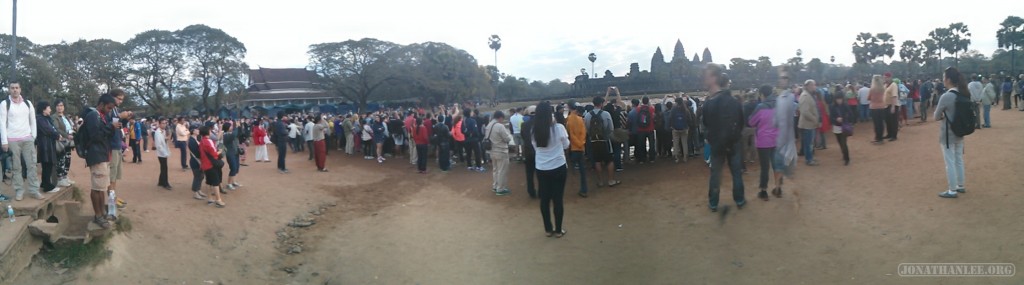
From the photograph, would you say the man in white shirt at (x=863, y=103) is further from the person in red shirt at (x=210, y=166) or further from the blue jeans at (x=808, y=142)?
the person in red shirt at (x=210, y=166)

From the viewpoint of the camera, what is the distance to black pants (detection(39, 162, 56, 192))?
22.1 ft

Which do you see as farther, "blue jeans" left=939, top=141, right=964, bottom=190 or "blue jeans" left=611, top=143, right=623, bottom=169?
"blue jeans" left=611, top=143, right=623, bottom=169

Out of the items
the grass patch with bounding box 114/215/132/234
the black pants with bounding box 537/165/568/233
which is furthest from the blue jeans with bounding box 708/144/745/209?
the grass patch with bounding box 114/215/132/234

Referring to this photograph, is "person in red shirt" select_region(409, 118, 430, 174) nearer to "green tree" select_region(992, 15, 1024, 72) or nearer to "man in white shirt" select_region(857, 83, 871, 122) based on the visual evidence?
"man in white shirt" select_region(857, 83, 871, 122)

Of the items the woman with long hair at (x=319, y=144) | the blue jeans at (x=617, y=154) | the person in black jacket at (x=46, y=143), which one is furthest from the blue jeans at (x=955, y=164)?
the woman with long hair at (x=319, y=144)

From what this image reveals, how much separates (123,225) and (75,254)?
3.05ft

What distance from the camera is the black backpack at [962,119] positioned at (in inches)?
227

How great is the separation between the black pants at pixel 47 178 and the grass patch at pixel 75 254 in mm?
1657

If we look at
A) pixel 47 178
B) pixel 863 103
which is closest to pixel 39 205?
pixel 47 178

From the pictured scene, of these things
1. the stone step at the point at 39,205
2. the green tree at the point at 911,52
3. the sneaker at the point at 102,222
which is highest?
the green tree at the point at 911,52

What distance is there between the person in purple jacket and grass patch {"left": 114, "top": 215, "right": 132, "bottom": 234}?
7433 mm

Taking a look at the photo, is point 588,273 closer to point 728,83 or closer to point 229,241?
point 728,83

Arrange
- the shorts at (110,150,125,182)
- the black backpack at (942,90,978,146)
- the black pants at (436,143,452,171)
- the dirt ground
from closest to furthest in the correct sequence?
the dirt ground < the black backpack at (942,90,978,146) < the shorts at (110,150,125,182) < the black pants at (436,143,452,171)

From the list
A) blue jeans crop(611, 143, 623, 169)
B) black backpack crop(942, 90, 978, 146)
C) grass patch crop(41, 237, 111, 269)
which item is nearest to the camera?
grass patch crop(41, 237, 111, 269)
